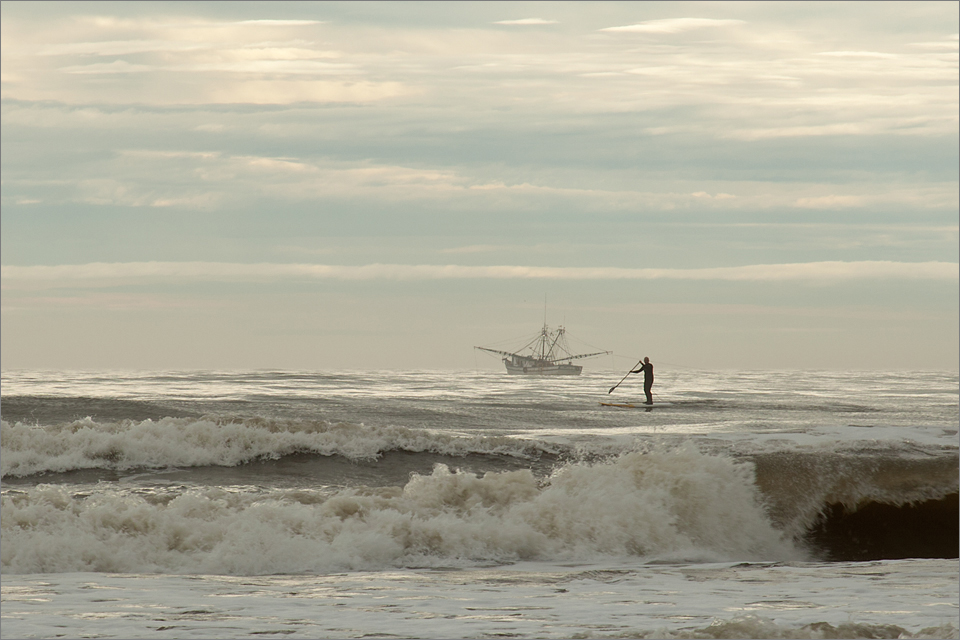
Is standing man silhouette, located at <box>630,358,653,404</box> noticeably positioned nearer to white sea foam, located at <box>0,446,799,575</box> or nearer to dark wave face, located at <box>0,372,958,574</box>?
dark wave face, located at <box>0,372,958,574</box>

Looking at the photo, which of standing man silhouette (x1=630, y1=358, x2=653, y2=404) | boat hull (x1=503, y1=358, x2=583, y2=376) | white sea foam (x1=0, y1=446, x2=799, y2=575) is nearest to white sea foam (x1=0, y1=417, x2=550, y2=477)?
white sea foam (x1=0, y1=446, x2=799, y2=575)

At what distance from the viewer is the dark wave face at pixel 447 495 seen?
34.7 feet

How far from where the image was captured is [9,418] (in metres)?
25.0

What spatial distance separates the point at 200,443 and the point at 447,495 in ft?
26.1

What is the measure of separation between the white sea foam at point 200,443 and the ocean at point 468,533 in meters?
0.06

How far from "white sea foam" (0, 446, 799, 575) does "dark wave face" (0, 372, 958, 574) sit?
1.1 inches

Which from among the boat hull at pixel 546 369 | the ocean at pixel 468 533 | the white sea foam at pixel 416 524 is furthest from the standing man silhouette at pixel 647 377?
the boat hull at pixel 546 369

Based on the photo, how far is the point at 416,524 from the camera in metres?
11.4

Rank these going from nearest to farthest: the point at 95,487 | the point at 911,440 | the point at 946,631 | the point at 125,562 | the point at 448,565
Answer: the point at 946,631 → the point at 125,562 → the point at 448,565 → the point at 95,487 → the point at 911,440

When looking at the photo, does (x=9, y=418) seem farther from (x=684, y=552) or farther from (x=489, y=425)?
(x=684, y=552)

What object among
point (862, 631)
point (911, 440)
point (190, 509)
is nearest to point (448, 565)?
point (190, 509)

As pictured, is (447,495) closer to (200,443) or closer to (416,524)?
(416,524)

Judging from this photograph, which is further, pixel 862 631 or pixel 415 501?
pixel 415 501

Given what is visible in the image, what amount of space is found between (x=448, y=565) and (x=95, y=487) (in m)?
7.75
